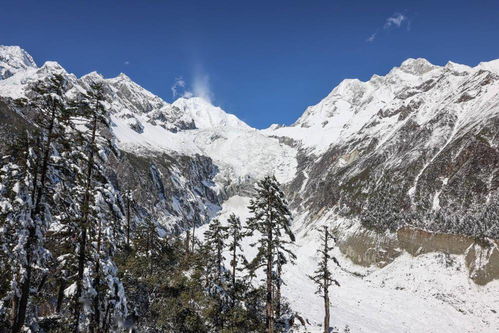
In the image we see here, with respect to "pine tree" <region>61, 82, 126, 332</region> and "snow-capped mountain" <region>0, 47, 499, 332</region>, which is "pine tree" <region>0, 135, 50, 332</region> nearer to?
"pine tree" <region>61, 82, 126, 332</region>

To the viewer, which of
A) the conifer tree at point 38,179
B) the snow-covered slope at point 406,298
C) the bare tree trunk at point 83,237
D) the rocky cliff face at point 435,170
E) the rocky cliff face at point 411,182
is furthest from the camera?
the rocky cliff face at point 435,170

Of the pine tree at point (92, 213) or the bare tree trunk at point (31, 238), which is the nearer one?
the bare tree trunk at point (31, 238)

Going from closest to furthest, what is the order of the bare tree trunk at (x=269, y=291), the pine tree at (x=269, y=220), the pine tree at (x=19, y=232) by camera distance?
the pine tree at (x=19, y=232) < the bare tree trunk at (x=269, y=291) < the pine tree at (x=269, y=220)

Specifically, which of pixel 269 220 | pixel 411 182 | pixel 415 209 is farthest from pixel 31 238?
pixel 411 182

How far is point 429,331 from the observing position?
130 ft

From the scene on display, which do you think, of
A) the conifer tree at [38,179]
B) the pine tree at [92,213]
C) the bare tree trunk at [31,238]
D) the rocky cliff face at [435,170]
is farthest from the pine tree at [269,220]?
the rocky cliff face at [435,170]

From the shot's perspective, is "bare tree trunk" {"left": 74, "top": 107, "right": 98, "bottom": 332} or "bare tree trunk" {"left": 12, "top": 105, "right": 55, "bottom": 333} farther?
"bare tree trunk" {"left": 74, "top": 107, "right": 98, "bottom": 332}

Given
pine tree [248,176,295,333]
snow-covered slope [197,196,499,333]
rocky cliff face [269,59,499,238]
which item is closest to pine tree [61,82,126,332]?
pine tree [248,176,295,333]

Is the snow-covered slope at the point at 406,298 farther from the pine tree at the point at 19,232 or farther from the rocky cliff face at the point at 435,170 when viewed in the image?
the pine tree at the point at 19,232

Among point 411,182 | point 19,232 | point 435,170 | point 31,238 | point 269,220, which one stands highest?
point 435,170

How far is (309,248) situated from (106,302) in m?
77.2

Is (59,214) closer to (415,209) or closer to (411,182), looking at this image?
(415,209)

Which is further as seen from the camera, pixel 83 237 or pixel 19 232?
pixel 83 237

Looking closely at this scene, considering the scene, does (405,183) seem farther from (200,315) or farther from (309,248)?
(200,315)
